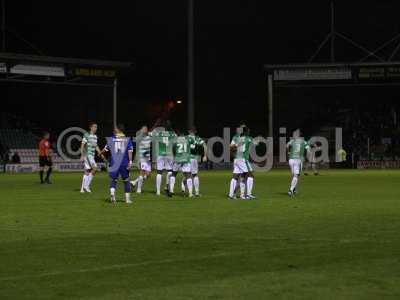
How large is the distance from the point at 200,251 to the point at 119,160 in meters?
10.8

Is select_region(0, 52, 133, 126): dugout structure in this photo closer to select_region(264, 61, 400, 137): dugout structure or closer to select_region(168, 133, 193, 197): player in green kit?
select_region(264, 61, 400, 137): dugout structure

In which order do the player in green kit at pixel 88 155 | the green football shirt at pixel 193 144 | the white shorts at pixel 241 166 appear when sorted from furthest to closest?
1. the player in green kit at pixel 88 155
2. the green football shirt at pixel 193 144
3. the white shorts at pixel 241 166

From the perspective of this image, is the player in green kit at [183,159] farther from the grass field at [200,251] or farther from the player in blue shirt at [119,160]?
the grass field at [200,251]

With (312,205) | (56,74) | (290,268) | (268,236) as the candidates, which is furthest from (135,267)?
(56,74)

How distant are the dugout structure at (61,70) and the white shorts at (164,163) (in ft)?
77.2

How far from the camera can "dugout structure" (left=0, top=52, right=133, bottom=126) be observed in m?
50.2

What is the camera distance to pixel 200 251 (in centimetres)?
1234

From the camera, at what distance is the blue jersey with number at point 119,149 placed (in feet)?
74.8

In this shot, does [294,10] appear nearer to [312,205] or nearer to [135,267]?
[312,205]

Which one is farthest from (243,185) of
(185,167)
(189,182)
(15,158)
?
(15,158)

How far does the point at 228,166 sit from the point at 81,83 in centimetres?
1185

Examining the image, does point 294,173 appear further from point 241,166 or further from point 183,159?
point 183,159

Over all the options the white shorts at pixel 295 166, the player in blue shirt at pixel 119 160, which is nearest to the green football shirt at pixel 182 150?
the player in blue shirt at pixel 119 160

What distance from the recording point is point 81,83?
179ft
